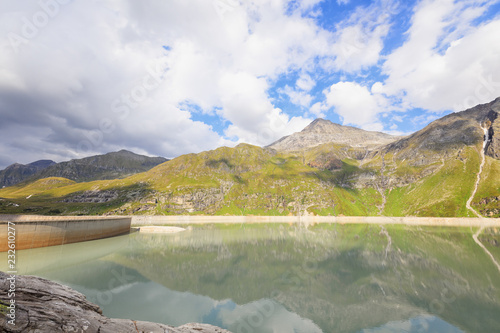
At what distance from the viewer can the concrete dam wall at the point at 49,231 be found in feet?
160

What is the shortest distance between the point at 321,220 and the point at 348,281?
160276 mm

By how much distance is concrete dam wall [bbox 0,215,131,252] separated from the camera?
4891 cm

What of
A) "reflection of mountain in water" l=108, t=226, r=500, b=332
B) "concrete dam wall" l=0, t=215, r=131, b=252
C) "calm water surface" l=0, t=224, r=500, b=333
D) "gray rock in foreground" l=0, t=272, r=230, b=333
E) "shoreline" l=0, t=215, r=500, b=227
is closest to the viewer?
"gray rock in foreground" l=0, t=272, r=230, b=333

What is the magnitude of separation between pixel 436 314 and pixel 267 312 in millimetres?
17809

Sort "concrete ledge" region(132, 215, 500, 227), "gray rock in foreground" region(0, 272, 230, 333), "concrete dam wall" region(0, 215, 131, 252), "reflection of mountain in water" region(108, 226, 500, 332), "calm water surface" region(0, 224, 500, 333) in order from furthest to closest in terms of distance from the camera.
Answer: "concrete ledge" region(132, 215, 500, 227) < "concrete dam wall" region(0, 215, 131, 252) < "reflection of mountain in water" region(108, 226, 500, 332) < "calm water surface" region(0, 224, 500, 333) < "gray rock in foreground" region(0, 272, 230, 333)

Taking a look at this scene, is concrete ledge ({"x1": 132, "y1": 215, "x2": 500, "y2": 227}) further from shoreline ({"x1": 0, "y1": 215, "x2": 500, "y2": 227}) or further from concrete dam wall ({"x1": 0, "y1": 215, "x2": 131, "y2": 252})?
concrete dam wall ({"x1": 0, "y1": 215, "x2": 131, "y2": 252})

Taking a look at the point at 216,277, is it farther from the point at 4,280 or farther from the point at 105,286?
the point at 4,280

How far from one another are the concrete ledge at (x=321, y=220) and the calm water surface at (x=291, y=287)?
116374 millimetres

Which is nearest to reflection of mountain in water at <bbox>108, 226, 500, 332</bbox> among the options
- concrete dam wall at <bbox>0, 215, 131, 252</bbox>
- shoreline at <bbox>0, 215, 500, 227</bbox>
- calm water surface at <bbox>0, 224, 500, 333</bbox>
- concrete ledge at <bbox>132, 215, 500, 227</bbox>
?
calm water surface at <bbox>0, 224, 500, 333</bbox>

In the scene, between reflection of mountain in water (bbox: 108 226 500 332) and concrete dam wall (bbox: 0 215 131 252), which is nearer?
reflection of mountain in water (bbox: 108 226 500 332)

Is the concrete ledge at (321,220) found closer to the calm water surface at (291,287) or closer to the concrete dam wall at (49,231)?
the concrete dam wall at (49,231)

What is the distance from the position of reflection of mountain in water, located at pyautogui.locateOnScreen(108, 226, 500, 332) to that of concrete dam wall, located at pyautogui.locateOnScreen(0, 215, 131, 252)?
2335cm

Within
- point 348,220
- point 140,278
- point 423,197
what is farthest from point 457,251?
point 423,197

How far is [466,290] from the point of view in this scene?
28.2m
